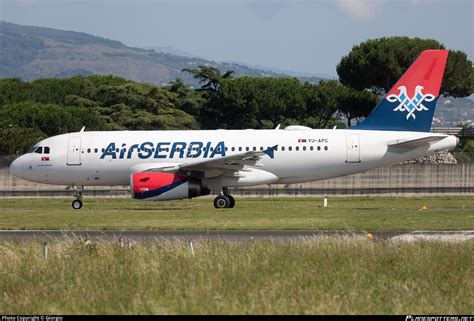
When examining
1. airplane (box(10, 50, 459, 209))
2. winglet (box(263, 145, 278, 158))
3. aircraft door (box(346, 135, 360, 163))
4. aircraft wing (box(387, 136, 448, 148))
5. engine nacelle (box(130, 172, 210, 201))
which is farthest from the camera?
winglet (box(263, 145, 278, 158))

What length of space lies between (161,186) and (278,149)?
18.2 ft

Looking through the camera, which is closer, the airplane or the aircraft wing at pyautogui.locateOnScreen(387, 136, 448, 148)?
the aircraft wing at pyautogui.locateOnScreen(387, 136, 448, 148)

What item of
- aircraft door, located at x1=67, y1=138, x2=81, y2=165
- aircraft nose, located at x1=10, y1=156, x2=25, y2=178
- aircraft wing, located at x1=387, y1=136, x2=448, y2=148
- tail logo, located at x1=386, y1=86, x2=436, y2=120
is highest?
tail logo, located at x1=386, y1=86, x2=436, y2=120

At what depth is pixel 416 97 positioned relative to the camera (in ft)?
142

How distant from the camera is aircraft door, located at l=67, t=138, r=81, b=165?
1744 inches

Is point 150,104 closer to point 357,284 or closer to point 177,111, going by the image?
point 177,111

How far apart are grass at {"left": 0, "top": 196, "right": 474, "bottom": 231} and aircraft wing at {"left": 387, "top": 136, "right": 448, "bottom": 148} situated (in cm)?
271

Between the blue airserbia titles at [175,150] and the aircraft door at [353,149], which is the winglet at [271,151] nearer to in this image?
the blue airserbia titles at [175,150]

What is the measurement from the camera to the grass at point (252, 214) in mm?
32656

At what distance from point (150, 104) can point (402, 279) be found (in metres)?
76.5

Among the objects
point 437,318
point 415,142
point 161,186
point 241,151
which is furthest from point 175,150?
point 437,318

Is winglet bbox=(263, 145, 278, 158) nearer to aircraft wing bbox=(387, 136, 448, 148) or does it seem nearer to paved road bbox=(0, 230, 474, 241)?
aircraft wing bbox=(387, 136, 448, 148)

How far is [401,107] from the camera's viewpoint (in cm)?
4338

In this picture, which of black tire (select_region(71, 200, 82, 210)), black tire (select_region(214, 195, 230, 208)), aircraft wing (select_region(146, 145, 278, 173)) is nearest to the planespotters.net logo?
aircraft wing (select_region(146, 145, 278, 173))
